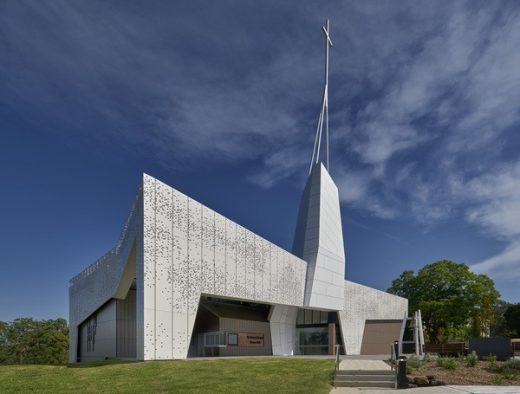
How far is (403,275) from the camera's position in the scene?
6669 cm

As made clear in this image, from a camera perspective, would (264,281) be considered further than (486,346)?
Yes

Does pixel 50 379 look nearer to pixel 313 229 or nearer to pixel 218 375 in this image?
pixel 218 375

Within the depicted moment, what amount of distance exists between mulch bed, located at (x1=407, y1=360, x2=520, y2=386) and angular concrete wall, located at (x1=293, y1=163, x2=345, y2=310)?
59.2 ft

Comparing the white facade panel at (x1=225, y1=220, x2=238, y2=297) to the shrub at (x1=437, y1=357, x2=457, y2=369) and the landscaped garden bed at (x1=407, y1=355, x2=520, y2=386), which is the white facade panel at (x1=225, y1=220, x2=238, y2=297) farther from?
the shrub at (x1=437, y1=357, x2=457, y2=369)

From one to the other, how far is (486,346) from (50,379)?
23677 millimetres

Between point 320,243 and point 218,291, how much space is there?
14726mm

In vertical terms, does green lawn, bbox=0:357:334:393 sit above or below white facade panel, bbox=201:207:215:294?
below

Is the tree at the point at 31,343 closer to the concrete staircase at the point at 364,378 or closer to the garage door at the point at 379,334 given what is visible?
the garage door at the point at 379,334

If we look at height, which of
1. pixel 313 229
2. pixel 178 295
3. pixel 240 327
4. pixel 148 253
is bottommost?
pixel 240 327

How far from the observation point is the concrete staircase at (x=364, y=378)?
17.1 metres

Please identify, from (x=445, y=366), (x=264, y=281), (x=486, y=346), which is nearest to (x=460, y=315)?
(x=486, y=346)

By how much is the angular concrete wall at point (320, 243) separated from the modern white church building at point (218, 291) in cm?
10

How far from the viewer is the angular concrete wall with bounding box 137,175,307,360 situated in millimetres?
22062

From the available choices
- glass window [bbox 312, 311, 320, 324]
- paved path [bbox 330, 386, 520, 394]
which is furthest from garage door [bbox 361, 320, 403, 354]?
paved path [bbox 330, 386, 520, 394]
